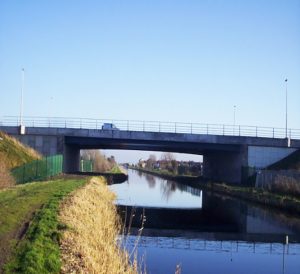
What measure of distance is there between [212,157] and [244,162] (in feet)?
50.5

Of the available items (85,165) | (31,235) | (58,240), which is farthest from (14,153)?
(85,165)

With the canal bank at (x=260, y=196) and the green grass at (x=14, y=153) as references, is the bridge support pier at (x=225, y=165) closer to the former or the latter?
the canal bank at (x=260, y=196)

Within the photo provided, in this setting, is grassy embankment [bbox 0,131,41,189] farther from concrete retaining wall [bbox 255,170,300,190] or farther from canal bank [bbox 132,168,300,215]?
concrete retaining wall [bbox 255,170,300,190]

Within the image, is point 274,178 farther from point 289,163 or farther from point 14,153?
point 14,153

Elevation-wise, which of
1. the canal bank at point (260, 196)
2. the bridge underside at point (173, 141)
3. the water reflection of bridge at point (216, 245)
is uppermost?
the bridge underside at point (173, 141)

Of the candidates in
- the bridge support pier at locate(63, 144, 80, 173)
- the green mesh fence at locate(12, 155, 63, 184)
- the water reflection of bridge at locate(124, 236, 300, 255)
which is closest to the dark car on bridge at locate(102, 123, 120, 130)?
the bridge support pier at locate(63, 144, 80, 173)

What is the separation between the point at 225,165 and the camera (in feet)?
214

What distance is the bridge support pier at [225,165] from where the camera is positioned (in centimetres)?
5798

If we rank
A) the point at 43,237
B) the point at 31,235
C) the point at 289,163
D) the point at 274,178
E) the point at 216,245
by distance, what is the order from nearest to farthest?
the point at 43,237 < the point at 31,235 < the point at 216,245 < the point at 274,178 < the point at 289,163

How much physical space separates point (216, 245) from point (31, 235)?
9770mm

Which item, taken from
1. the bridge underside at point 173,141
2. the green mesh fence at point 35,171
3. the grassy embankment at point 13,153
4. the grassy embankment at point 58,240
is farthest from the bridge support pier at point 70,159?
the grassy embankment at point 58,240

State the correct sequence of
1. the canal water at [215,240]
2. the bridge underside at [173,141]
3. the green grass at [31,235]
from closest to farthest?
1. the green grass at [31,235]
2. the canal water at [215,240]
3. the bridge underside at [173,141]

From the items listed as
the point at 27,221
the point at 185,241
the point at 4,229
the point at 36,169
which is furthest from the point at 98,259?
the point at 36,169

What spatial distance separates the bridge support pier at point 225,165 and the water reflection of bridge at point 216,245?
35655 millimetres
